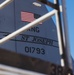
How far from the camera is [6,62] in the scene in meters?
1.57

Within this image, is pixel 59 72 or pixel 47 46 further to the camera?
pixel 47 46

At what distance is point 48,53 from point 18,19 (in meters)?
1.57

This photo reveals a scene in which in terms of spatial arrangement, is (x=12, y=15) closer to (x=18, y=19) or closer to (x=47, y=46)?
(x=18, y=19)

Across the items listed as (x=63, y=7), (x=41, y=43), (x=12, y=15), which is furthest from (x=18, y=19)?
(x=63, y=7)

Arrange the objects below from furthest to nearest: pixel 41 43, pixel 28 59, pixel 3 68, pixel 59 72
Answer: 1. pixel 41 43
2. pixel 59 72
3. pixel 28 59
4. pixel 3 68

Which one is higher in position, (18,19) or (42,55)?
(18,19)

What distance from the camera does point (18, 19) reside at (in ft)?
35.3

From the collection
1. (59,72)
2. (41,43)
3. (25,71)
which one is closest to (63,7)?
(59,72)

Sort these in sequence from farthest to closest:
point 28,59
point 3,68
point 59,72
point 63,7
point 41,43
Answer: point 41,43 < point 63,7 < point 59,72 < point 28,59 < point 3,68

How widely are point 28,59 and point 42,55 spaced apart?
8883mm

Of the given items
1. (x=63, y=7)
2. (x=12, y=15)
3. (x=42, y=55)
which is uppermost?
(x=12, y=15)

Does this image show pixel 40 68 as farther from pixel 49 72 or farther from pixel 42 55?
pixel 42 55

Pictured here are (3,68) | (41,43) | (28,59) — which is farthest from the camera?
(41,43)

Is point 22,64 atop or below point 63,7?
below
